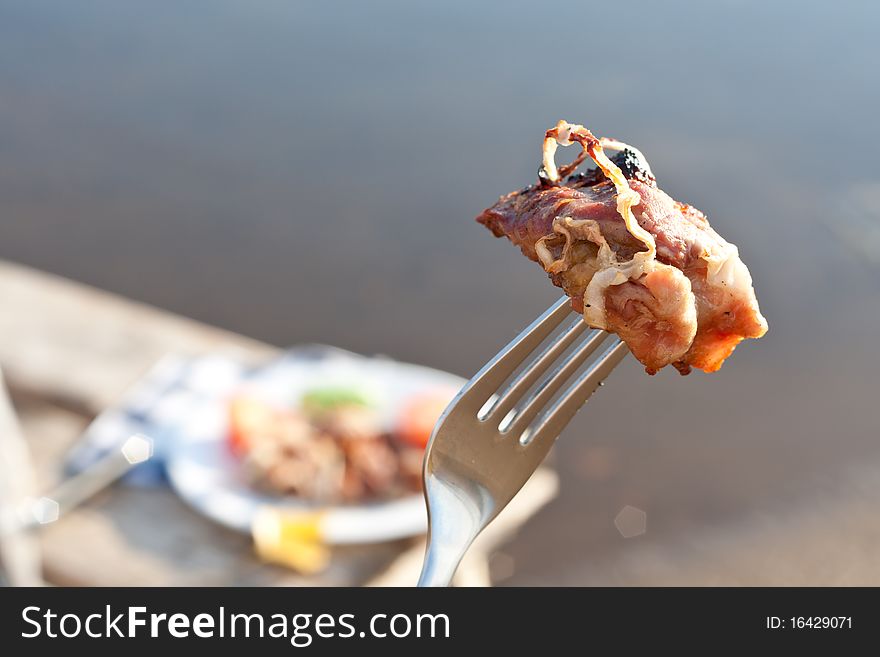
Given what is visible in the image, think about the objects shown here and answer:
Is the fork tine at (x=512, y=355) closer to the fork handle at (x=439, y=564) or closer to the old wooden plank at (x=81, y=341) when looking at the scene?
the fork handle at (x=439, y=564)

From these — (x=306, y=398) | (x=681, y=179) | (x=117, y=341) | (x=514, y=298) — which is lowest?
(x=306, y=398)

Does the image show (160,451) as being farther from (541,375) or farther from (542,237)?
(542,237)

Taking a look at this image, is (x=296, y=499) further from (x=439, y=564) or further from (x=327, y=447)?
(x=439, y=564)

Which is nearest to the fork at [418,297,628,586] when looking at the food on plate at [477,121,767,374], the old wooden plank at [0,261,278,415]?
the food on plate at [477,121,767,374]

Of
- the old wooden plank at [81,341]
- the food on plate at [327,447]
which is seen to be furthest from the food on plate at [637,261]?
the old wooden plank at [81,341]

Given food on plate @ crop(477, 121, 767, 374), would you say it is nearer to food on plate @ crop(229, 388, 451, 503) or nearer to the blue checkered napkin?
food on plate @ crop(229, 388, 451, 503)

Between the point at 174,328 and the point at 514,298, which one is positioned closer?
the point at 174,328
